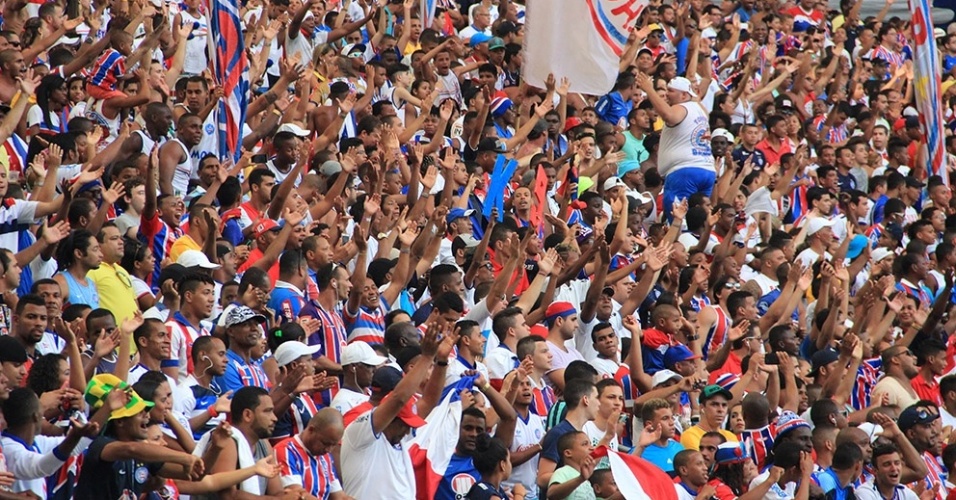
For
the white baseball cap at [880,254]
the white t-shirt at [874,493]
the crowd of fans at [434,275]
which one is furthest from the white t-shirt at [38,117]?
the white baseball cap at [880,254]

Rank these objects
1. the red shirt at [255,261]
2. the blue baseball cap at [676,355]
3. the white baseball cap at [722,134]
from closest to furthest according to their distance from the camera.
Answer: the red shirt at [255,261]
the blue baseball cap at [676,355]
the white baseball cap at [722,134]

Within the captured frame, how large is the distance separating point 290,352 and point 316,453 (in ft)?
2.70

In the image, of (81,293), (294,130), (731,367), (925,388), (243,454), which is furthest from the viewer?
(925,388)

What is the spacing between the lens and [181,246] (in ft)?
32.4

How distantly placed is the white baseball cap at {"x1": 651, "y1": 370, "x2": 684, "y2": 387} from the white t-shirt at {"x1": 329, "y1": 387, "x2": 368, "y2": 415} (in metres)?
2.40

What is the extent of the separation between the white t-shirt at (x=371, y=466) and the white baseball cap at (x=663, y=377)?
9.09 ft

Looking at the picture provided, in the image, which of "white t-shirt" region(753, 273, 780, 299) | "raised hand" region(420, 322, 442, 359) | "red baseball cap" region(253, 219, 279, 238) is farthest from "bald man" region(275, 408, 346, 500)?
→ "white t-shirt" region(753, 273, 780, 299)

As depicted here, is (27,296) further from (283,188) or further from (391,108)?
(391,108)

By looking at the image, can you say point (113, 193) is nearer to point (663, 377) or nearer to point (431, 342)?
point (431, 342)

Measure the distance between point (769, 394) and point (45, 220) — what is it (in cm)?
429

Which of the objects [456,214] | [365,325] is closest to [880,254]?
[456,214]

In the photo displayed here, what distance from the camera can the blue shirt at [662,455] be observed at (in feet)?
31.1

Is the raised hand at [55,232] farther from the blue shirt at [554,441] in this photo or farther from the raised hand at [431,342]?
the blue shirt at [554,441]

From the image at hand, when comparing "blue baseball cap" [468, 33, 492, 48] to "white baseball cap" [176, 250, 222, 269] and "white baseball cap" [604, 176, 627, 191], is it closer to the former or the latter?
"white baseball cap" [604, 176, 627, 191]
